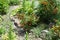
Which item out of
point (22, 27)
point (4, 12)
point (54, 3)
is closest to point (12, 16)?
point (4, 12)

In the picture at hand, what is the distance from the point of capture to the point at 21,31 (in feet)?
24.7

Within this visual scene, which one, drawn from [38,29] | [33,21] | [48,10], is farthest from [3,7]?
[38,29]

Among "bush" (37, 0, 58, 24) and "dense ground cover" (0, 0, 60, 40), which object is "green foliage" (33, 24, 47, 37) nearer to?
"dense ground cover" (0, 0, 60, 40)

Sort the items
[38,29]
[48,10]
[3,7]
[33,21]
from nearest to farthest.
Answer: [38,29]
[33,21]
[48,10]
[3,7]

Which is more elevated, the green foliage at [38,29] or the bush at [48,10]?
the bush at [48,10]

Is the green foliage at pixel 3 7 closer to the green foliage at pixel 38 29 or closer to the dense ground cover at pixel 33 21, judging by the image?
the dense ground cover at pixel 33 21

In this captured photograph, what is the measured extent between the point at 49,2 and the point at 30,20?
1001mm

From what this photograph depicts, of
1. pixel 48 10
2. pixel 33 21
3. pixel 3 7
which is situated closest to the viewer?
pixel 33 21

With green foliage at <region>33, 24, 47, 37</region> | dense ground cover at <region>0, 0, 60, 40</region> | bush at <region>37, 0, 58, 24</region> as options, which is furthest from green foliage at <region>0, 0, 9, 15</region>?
green foliage at <region>33, 24, 47, 37</region>

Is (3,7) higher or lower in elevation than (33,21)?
higher

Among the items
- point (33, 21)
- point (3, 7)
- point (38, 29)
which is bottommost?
point (38, 29)

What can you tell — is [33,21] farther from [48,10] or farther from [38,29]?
[48,10]

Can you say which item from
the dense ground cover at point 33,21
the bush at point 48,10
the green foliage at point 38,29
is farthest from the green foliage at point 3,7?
the green foliage at point 38,29

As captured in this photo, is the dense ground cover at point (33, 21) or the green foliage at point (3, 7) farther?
the green foliage at point (3, 7)
